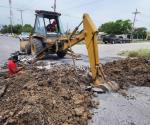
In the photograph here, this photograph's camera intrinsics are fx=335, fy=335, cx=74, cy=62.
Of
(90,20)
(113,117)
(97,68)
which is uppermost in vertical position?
(90,20)

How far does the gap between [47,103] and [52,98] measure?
45 cm

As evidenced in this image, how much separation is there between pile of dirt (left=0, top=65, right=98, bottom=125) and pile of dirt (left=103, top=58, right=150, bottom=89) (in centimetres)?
165

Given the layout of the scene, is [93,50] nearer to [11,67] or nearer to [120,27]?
[11,67]

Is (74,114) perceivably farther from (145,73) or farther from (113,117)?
(145,73)

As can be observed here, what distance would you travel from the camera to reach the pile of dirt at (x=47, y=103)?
6.41m

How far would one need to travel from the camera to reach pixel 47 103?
7109mm

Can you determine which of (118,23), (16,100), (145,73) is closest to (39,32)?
(145,73)

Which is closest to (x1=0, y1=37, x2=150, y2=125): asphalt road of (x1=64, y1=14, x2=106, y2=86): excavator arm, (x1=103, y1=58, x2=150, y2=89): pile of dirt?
(x1=64, y1=14, x2=106, y2=86): excavator arm

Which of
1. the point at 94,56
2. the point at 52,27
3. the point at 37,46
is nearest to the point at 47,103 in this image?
the point at 94,56

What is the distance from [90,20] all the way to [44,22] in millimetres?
8567

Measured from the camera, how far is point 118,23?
99.7 meters

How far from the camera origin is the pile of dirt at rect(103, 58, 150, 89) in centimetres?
1082

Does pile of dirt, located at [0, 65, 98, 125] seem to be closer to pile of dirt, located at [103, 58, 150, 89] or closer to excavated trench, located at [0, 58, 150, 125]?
excavated trench, located at [0, 58, 150, 125]

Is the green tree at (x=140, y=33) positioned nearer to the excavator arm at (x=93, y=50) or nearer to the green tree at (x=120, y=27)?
the green tree at (x=120, y=27)
